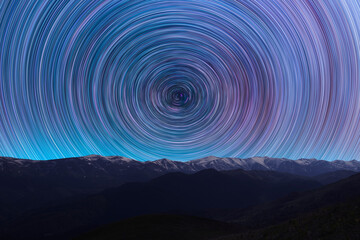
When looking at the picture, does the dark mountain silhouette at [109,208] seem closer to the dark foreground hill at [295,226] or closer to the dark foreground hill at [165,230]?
the dark foreground hill at [295,226]

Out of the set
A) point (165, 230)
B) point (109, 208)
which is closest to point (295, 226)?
point (165, 230)

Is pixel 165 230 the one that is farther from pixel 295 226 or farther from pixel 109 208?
pixel 109 208

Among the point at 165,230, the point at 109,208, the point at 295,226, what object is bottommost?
the point at 109,208

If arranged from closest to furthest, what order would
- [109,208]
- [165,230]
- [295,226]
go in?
[295,226] → [165,230] → [109,208]

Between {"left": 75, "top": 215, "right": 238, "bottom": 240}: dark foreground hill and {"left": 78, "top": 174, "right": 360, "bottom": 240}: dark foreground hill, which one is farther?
{"left": 75, "top": 215, "right": 238, "bottom": 240}: dark foreground hill

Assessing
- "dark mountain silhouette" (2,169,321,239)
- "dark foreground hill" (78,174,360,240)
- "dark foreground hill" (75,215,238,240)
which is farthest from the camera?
"dark mountain silhouette" (2,169,321,239)

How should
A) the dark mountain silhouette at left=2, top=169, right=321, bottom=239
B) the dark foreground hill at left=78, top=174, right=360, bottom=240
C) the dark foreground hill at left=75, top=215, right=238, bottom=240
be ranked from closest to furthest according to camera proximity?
the dark foreground hill at left=78, top=174, right=360, bottom=240 < the dark foreground hill at left=75, top=215, right=238, bottom=240 < the dark mountain silhouette at left=2, top=169, right=321, bottom=239

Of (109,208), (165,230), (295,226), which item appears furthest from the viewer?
(109,208)

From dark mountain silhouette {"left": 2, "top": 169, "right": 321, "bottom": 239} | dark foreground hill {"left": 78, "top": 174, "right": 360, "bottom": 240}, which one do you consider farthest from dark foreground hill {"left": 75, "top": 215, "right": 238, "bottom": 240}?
dark mountain silhouette {"left": 2, "top": 169, "right": 321, "bottom": 239}

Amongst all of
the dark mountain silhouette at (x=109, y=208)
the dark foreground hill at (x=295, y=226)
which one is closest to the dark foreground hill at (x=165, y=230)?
the dark foreground hill at (x=295, y=226)

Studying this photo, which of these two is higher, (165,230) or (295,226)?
(295,226)

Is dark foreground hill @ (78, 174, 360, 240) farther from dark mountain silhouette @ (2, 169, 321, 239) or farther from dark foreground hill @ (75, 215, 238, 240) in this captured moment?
dark mountain silhouette @ (2, 169, 321, 239)
